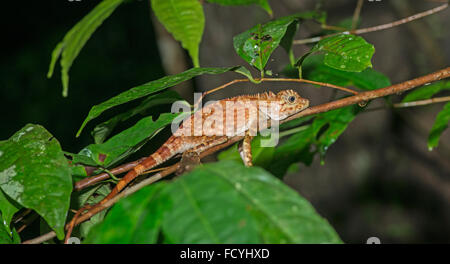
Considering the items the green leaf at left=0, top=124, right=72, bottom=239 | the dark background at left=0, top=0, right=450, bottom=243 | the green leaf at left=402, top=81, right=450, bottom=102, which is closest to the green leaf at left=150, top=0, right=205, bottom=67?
the green leaf at left=0, top=124, right=72, bottom=239

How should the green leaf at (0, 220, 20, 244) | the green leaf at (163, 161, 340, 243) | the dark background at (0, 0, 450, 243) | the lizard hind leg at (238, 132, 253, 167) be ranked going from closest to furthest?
the green leaf at (163, 161, 340, 243), the green leaf at (0, 220, 20, 244), the lizard hind leg at (238, 132, 253, 167), the dark background at (0, 0, 450, 243)

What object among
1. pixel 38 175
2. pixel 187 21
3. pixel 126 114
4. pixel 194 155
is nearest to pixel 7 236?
pixel 38 175

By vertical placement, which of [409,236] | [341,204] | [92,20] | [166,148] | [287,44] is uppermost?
[92,20]

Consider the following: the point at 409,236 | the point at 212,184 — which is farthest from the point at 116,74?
the point at 212,184

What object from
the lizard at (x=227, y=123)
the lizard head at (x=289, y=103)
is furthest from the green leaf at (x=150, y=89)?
the lizard head at (x=289, y=103)

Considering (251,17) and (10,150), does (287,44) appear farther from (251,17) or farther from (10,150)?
(251,17)

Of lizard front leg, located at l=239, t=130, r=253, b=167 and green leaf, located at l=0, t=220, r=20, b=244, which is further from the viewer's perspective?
lizard front leg, located at l=239, t=130, r=253, b=167

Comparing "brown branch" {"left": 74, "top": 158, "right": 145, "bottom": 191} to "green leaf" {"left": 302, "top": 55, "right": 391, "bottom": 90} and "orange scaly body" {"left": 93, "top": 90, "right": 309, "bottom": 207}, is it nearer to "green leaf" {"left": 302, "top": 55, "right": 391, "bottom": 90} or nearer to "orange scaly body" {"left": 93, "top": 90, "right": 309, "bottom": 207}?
"orange scaly body" {"left": 93, "top": 90, "right": 309, "bottom": 207}
